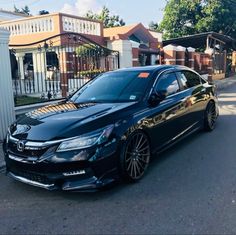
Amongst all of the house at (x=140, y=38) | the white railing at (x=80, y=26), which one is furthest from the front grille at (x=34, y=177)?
the white railing at (x=80, y=26)

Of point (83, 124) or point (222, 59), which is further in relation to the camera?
point (222, 59)

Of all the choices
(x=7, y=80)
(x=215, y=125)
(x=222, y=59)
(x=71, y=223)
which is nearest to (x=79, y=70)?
(x=7, y=80)

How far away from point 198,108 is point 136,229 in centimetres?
364

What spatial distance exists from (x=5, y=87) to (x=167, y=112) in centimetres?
340

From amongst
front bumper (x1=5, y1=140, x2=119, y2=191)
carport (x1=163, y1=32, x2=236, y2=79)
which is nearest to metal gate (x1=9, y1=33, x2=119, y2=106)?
front bumper (x1=5, y1=140, x2=119, y2=191)

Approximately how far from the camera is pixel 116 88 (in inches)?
199

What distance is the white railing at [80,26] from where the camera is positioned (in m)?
14.3

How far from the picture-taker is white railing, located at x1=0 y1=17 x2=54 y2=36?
14367 millimetres

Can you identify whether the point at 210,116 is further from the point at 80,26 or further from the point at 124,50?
the point at 80,26

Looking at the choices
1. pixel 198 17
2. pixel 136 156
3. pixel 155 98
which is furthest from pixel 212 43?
pixel 136 156

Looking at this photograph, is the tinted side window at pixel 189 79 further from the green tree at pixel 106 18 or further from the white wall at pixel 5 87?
the green tree at pixel 106 18

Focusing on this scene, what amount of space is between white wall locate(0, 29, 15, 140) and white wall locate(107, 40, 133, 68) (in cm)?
475

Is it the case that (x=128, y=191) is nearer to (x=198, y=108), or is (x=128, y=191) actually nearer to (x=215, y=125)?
(x=198, y=108)

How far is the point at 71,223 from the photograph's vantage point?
3.26 m
